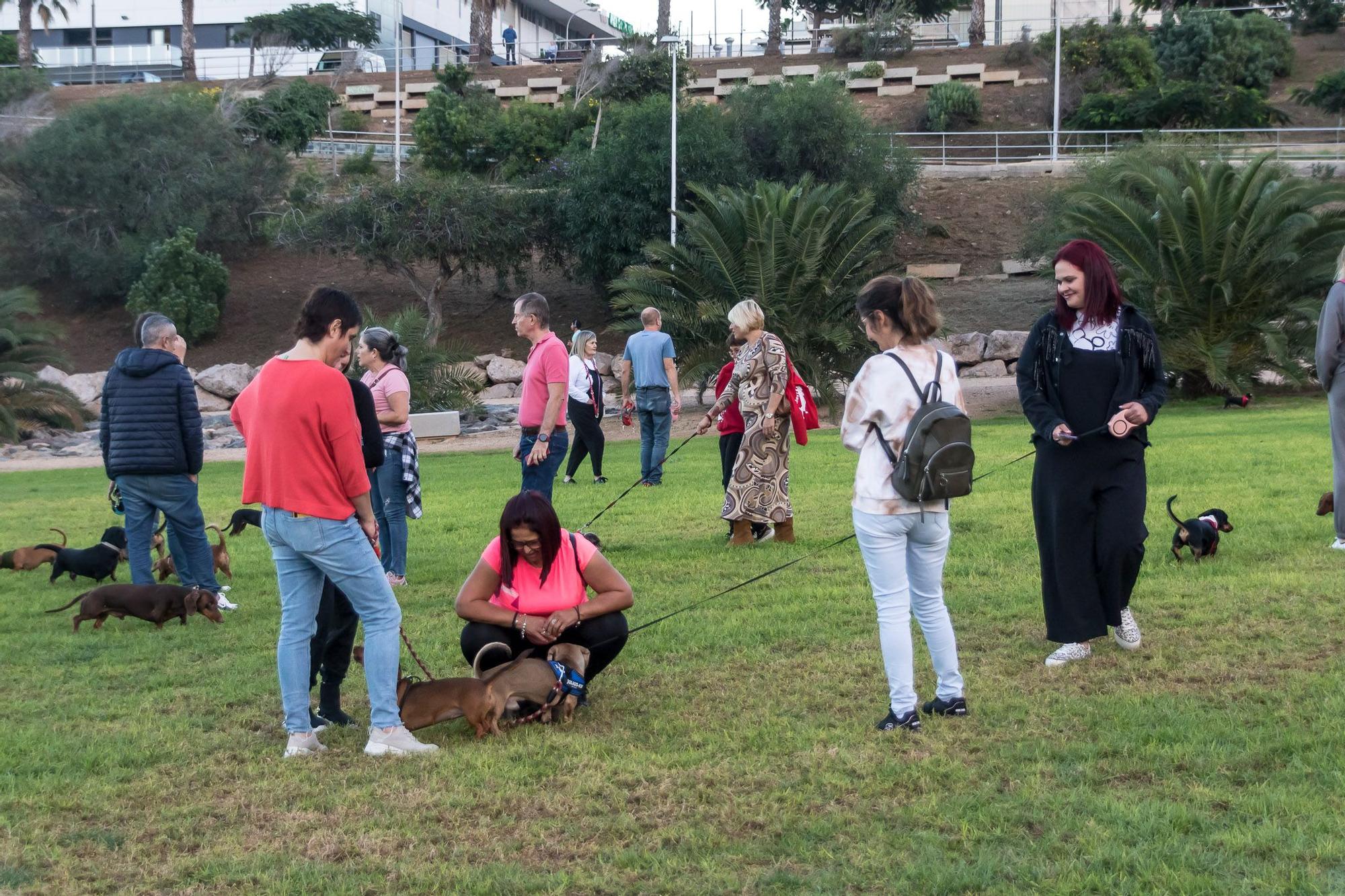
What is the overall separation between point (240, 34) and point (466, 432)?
172ft

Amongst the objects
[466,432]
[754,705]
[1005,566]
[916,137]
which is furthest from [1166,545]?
[916,137]

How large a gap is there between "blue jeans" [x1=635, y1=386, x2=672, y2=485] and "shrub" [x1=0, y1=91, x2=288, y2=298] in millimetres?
31454

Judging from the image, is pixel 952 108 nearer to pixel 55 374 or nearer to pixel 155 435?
pixel 55 374

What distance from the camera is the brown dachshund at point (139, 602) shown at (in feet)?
25.1

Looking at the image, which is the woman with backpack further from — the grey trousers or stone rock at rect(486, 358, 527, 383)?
stone rock at rect(486, 358, 527, 383)

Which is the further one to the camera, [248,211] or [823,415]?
[248,211]

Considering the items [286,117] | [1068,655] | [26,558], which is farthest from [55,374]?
[1068,655]

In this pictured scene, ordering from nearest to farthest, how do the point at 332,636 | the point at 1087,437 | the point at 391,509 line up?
the point at 332,636 → the point at 1087,437 → the point at 391,509

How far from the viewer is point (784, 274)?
22.7 meters

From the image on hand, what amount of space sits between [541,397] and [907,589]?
12.9 feet

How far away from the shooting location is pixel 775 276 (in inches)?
888

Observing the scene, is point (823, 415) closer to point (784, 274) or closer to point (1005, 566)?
point (784, 274)

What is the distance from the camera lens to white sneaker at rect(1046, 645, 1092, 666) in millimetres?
6105

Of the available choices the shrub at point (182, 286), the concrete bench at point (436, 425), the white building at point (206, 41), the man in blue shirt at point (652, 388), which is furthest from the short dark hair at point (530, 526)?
the white building at point (206, 41)
